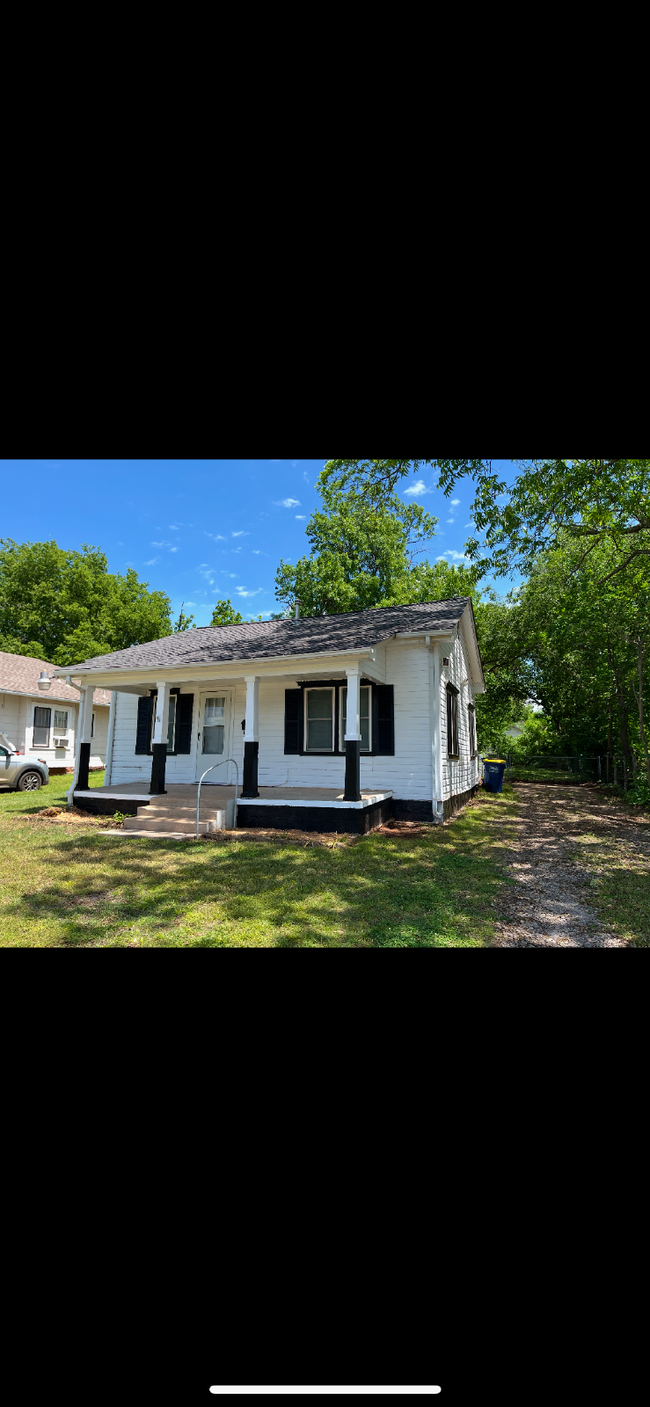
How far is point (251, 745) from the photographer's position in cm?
889

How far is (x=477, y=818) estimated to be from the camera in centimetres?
1005

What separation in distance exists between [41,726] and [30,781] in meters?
3.43

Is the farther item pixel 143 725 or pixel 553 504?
pixel 143 725

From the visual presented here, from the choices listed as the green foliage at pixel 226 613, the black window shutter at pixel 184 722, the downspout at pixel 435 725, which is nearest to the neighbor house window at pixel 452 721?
the downspout at pixel 435 725

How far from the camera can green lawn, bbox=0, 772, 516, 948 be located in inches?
157

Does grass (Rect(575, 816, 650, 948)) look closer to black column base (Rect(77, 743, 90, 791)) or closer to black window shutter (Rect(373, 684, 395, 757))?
black window shutter (Rect(373, 684, 395, 757))

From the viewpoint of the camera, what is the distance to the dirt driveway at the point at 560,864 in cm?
408

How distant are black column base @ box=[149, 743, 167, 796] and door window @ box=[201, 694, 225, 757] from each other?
145 centimetres

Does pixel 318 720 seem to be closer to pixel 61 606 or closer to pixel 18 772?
pixel 18 772

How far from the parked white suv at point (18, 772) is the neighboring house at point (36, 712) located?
2155 mm

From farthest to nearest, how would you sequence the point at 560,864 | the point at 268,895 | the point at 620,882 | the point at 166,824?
the point at 166,824, the point at 560,864, the point at 620,882, the point at 268,895

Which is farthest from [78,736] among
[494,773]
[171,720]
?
[494,773]
